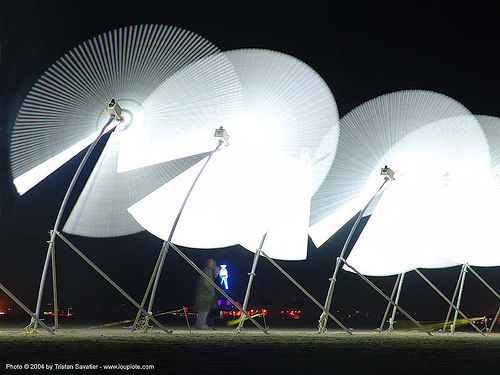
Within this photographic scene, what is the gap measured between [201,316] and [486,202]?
13.7 meters

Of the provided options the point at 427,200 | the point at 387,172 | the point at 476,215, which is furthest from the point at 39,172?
the point at 476,215

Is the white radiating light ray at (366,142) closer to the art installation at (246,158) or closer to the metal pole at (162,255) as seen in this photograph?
the art installation at (246,158)

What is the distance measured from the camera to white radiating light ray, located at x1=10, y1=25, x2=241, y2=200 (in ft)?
55.5

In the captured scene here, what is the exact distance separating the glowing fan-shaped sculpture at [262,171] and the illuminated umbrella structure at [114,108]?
89cm

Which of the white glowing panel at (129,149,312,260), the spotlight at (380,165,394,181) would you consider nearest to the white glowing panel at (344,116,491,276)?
the spotlight at (380,165,394,181)

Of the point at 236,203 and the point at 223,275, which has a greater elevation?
the point at 236,203

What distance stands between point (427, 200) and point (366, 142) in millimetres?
4513

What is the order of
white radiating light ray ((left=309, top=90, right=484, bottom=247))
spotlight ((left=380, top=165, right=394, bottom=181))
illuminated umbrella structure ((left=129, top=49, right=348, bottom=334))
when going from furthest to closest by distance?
spotlight ((left=380, top=165, right=394, bottom=181))
white radiating light ray ((left=309, top=90, right=484, bottom=247))
illuminated umbrella structure ((left=129, top=49, right=348, bottom=334))

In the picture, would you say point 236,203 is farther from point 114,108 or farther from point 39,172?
point 39,172

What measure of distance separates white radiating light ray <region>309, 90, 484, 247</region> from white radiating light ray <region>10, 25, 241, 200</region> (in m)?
6.71

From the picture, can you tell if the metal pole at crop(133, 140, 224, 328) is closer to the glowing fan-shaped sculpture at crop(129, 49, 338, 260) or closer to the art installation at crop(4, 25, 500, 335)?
the art installation at crop(4, 25, 500, 335)

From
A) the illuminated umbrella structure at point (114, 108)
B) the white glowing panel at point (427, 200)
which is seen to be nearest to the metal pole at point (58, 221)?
the illuminated umbrella structure at point (114, 108)

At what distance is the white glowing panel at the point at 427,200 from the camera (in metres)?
23.6

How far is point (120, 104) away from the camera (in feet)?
59.1
